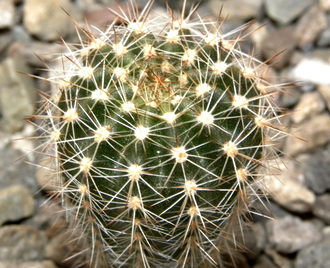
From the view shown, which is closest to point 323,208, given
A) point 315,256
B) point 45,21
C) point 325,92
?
point 315,256

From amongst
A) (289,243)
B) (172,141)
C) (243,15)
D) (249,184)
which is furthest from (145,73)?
(243,15)

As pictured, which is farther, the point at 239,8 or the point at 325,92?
the point at 239,8

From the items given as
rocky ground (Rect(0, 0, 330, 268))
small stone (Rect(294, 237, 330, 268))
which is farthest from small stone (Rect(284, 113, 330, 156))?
small stone (Rect(294, 237, 330, 268))

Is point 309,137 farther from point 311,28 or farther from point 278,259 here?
Answer: point 311,28

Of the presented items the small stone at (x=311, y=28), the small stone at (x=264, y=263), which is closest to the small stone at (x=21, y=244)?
→ the small stone at (x=264, y=263)

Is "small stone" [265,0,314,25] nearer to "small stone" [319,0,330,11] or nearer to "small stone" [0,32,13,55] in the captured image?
"small stone" [319,0,330,11]

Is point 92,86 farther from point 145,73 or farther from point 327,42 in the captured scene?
point 327,42

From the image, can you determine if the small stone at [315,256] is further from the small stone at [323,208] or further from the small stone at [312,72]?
the small stone at [312,72]
